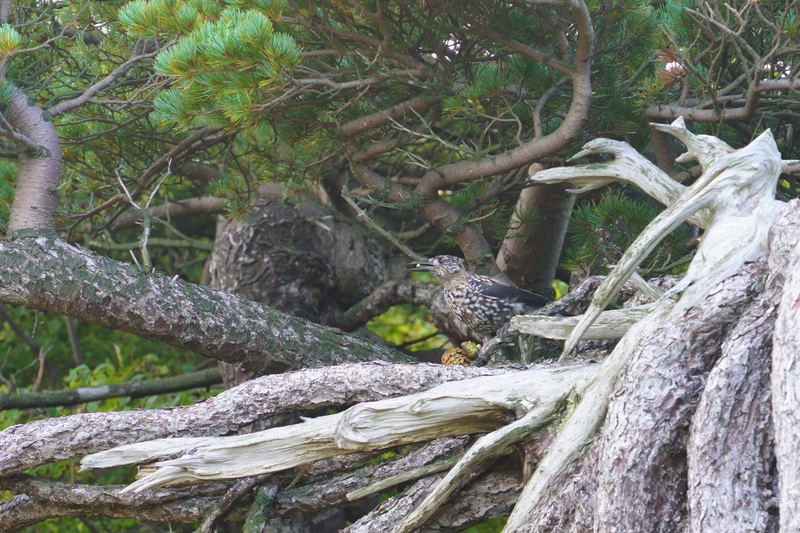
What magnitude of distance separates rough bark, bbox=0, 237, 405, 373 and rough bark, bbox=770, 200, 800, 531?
2.41m

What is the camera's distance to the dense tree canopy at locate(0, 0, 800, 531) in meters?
3.05

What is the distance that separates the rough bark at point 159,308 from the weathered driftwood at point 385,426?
72 cm

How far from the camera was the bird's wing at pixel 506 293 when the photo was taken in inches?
159

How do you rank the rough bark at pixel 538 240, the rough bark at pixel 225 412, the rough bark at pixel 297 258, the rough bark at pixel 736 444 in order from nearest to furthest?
1. the rough bark at pixel 736 444
2. the rough bark at pixel 225 412
3. the rough bark at pixel 538 240
4. the rough bark at pixel 297 258

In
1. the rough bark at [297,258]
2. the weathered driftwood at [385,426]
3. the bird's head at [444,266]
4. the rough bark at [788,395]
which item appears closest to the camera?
the rough bark at [788,395]

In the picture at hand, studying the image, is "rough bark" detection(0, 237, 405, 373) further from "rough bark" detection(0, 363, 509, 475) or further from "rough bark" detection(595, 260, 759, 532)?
"rough bark" detection(595, 260, 759, 532)

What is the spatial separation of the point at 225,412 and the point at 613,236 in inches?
72.7

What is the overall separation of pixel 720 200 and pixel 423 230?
3.18 meters

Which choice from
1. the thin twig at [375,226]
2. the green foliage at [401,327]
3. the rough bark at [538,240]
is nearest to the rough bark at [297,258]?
the thin twig at [375,226]

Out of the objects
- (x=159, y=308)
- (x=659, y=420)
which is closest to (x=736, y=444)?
(x=659, y=420)

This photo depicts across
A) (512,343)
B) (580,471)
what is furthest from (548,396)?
A: (512,343)

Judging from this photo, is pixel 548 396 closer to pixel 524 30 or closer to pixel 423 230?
pixel 524 30

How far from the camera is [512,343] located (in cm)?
376

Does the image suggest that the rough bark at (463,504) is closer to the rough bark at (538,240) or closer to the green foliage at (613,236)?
the green foliage at (613,236)
